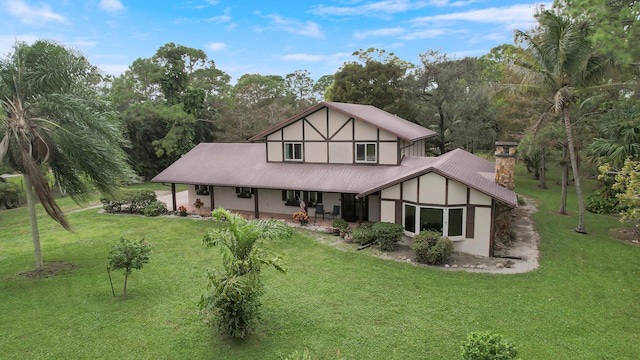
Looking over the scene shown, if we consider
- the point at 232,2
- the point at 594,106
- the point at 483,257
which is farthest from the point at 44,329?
the point at 594,106

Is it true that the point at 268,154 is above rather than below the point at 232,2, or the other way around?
below

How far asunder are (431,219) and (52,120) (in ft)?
45.4

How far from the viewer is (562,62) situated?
17.2 metres

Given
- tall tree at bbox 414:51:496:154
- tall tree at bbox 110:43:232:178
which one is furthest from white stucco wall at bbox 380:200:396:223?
tall tree at bbox 110:43:232:178

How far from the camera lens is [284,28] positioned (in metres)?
28.8

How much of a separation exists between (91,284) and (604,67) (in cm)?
2174

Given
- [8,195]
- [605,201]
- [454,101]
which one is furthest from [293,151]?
[8,195]

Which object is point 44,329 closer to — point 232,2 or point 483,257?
point 483,257

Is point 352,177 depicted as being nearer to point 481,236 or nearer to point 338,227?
point 338,227

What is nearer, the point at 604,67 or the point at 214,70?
the point at 604,67

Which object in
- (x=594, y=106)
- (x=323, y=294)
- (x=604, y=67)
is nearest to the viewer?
(x=323, y=294)

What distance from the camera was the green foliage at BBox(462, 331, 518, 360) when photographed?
663 cm

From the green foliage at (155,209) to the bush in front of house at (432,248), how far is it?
15.0m

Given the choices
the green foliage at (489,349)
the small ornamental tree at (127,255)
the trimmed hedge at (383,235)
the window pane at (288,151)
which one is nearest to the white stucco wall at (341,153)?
the window pane at (288,151)
